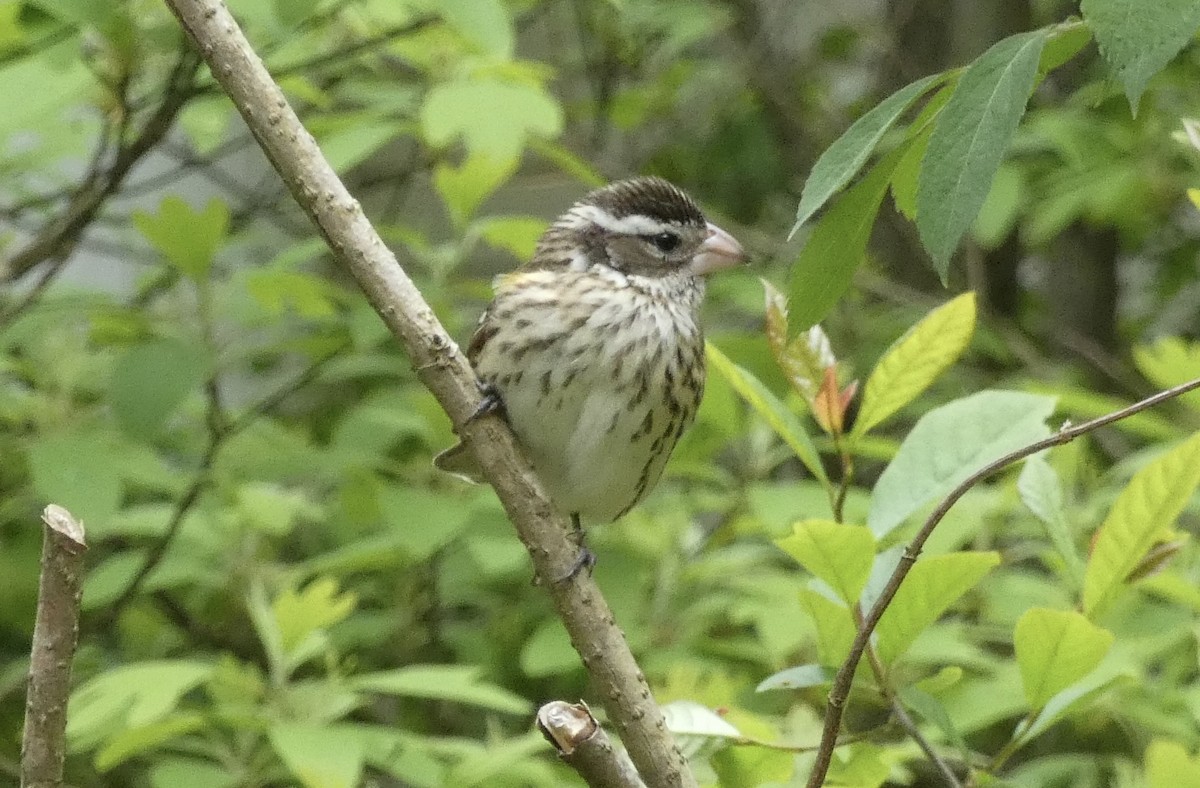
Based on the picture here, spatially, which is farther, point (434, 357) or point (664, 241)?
point (664, 241)

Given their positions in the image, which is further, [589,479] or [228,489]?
[228,489]

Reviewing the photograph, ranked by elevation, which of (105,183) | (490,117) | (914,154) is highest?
(105,183)

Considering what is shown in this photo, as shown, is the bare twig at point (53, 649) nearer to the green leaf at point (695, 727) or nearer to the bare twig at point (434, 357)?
the bare twig at point (434, 357)

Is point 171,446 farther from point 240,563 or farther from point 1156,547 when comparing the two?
point 1156,547

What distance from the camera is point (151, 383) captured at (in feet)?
6.37

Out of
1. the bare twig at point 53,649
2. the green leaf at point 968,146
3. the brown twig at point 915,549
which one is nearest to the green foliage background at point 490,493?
the green leaf at point 968,146

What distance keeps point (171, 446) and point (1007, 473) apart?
1.24 meters

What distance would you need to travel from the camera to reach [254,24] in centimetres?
156

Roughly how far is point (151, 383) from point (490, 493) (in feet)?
1.53

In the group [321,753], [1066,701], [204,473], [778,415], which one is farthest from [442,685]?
[204,473]

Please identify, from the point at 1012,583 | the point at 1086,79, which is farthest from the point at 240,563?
the point at 1086,79

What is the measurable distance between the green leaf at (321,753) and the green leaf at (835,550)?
541mm

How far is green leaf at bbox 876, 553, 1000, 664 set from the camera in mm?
1080

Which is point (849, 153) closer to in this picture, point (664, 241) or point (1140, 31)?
point (1140, 31)
